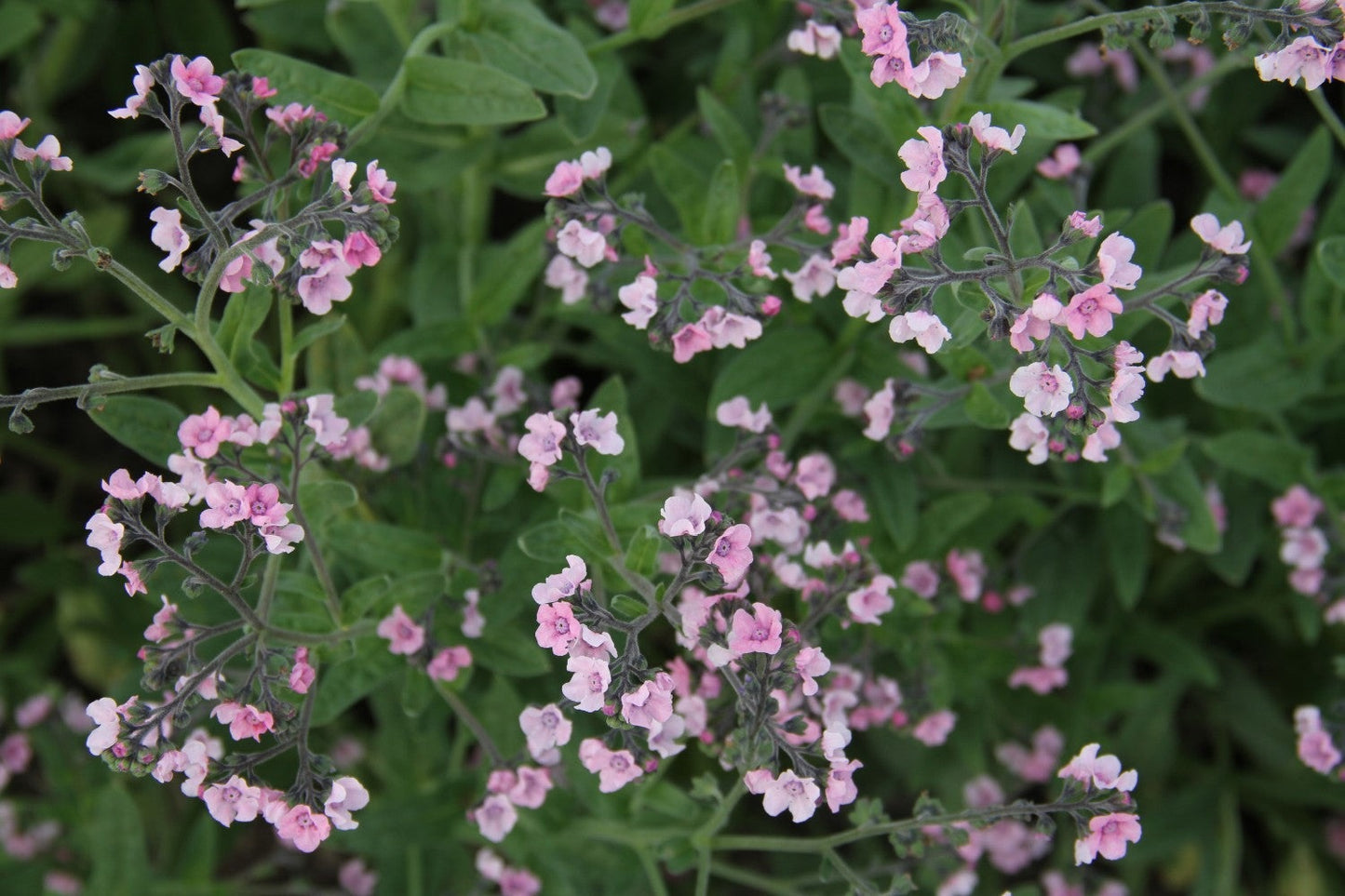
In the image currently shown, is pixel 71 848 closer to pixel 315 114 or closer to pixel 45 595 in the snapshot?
pixel 45 595

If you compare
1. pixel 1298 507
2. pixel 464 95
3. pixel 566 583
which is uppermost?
pixel 464 95

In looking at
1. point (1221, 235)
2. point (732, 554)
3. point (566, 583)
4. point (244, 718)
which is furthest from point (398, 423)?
point (1221, 235)

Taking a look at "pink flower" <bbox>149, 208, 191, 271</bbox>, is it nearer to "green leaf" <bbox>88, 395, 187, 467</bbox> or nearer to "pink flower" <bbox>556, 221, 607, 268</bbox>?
"green leaf" <bbox>88, 395, 187, 467</bbox>

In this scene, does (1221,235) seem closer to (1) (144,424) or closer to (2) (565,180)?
(2) (565,180)

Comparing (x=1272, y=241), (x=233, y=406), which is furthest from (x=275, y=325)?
(x=1272, y=241)

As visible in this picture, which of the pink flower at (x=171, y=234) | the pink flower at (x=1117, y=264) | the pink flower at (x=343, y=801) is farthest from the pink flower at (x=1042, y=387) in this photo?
the pink flower at (x=171, y=234)

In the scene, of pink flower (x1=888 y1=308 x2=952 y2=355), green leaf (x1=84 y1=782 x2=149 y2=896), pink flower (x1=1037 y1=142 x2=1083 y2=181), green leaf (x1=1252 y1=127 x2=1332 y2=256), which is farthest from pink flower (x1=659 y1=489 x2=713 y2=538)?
green leaf (x1=1252 y1=127 x2=1332 y2=256)
